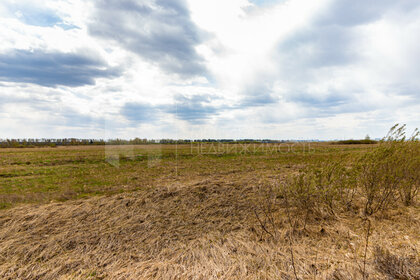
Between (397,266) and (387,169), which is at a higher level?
(387,169)

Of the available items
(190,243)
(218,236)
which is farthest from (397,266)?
(190,243)

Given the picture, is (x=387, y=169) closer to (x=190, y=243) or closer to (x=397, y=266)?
(x=397, y=266)

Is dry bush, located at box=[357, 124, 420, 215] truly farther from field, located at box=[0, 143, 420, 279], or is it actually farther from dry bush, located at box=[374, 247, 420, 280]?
dry bush, located at box=[374, 247, 420, 280]

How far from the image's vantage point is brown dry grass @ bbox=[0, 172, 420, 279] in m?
3.67

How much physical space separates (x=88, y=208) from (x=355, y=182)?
9.13 meters

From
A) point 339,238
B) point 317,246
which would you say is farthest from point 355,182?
point 317,246

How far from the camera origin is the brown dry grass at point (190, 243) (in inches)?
145

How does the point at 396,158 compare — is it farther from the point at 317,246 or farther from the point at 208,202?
the point at 208,202

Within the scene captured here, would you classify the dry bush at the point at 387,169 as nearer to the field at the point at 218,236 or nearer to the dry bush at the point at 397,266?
the field at the point at 218,236

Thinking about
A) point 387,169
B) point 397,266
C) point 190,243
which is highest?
point 387,169

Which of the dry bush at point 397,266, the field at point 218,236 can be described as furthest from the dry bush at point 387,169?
the dry bush at point 397,266

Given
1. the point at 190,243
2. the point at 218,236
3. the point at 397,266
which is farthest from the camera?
the point at 218,236

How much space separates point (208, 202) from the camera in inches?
301

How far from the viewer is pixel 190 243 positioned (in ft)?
16.4
